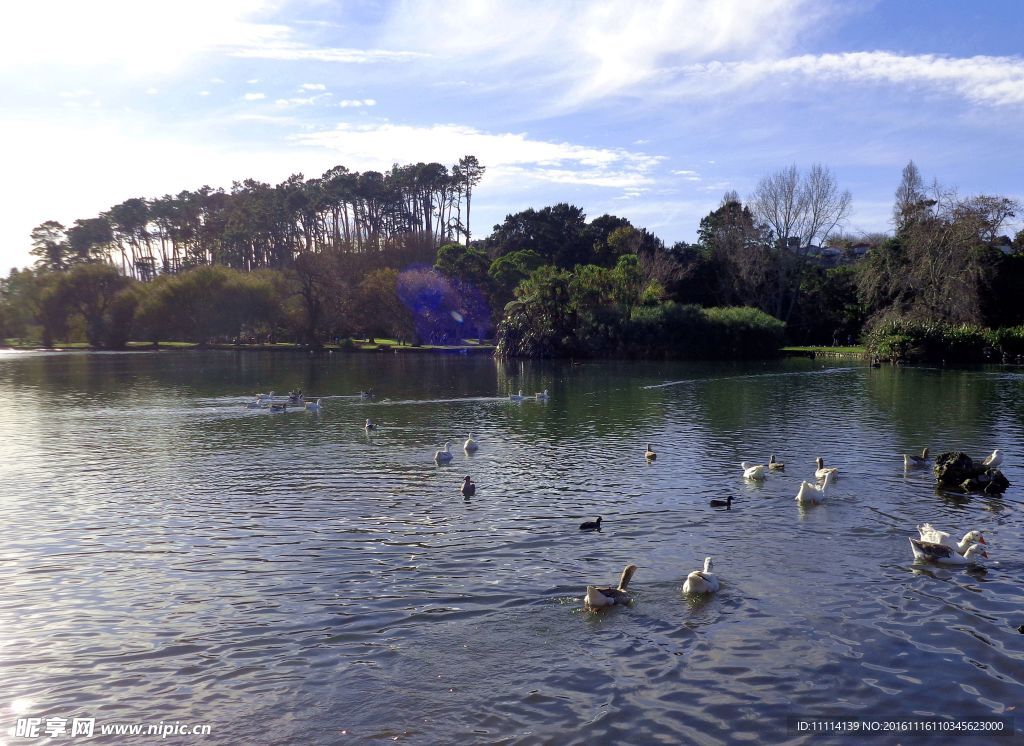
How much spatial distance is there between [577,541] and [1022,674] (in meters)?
8.25

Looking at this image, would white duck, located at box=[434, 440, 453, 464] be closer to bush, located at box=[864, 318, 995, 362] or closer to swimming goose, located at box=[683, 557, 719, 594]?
swimming goose, located at box=[683, 557, 719, 594]

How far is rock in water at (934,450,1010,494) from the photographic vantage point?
21.5m

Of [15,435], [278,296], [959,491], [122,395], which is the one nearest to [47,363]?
[278,296]

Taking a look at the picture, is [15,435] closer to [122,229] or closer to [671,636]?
[671,636]

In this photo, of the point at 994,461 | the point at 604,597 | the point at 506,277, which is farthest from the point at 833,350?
the point at 604,597

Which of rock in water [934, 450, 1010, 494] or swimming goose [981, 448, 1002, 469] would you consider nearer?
rock in water [934, 450, 1010, 494]

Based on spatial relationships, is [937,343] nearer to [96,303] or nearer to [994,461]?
[994,461]

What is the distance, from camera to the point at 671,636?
12195mm

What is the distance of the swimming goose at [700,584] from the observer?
13.7 m

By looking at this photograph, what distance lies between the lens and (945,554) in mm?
15133

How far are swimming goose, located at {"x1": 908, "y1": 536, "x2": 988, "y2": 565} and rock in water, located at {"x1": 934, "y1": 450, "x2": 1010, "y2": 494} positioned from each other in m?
7.09

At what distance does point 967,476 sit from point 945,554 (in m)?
8.01

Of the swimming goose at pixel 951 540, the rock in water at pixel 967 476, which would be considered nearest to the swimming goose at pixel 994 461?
the rock in water at pixel 967 476

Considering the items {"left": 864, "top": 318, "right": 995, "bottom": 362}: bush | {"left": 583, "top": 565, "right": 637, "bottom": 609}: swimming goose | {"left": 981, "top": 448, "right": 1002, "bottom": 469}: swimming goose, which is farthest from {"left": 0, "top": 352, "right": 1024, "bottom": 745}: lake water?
{"left": 864, "top": 318, "right": 995, "bottom": 362}: bush
